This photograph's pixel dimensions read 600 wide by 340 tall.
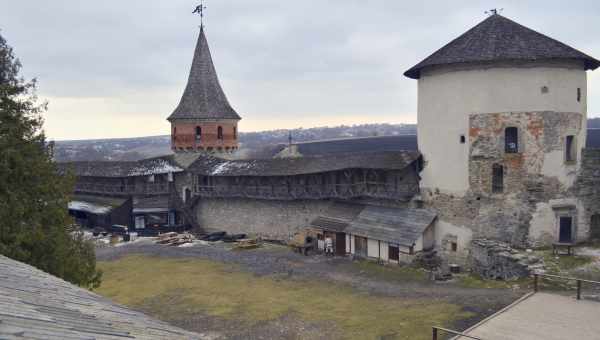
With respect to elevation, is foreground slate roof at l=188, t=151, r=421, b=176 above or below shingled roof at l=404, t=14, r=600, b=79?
below

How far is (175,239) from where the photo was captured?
3753 cm

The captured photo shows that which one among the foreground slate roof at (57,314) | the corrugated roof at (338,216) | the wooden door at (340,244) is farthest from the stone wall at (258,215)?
the foreground slate roof at (57,314)

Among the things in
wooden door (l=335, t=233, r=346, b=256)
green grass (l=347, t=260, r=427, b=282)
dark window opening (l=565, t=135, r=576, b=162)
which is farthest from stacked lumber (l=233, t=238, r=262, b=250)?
dark window opening (l=565, t=135, r=576, b=162)

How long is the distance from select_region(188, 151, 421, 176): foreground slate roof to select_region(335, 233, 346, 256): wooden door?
408cm

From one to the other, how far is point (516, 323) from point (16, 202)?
644 inches

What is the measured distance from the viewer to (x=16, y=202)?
55.9 feet

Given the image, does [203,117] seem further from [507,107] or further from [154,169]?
[507,107]

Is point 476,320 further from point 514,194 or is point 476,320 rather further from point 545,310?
point 514,194

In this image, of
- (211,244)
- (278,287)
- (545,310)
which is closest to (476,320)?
(545,310)

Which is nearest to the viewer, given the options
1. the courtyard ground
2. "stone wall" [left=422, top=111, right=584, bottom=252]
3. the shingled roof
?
the courtyard ground

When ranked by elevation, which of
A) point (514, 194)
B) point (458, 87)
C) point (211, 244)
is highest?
point (458, 87)

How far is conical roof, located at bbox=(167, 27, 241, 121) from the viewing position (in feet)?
151

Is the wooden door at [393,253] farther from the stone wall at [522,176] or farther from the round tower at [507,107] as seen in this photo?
the round tower at [507,107]

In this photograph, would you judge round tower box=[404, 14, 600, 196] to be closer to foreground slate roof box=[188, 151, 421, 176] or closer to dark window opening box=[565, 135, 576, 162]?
dark window opening box=[565, 135, 576, 162]
